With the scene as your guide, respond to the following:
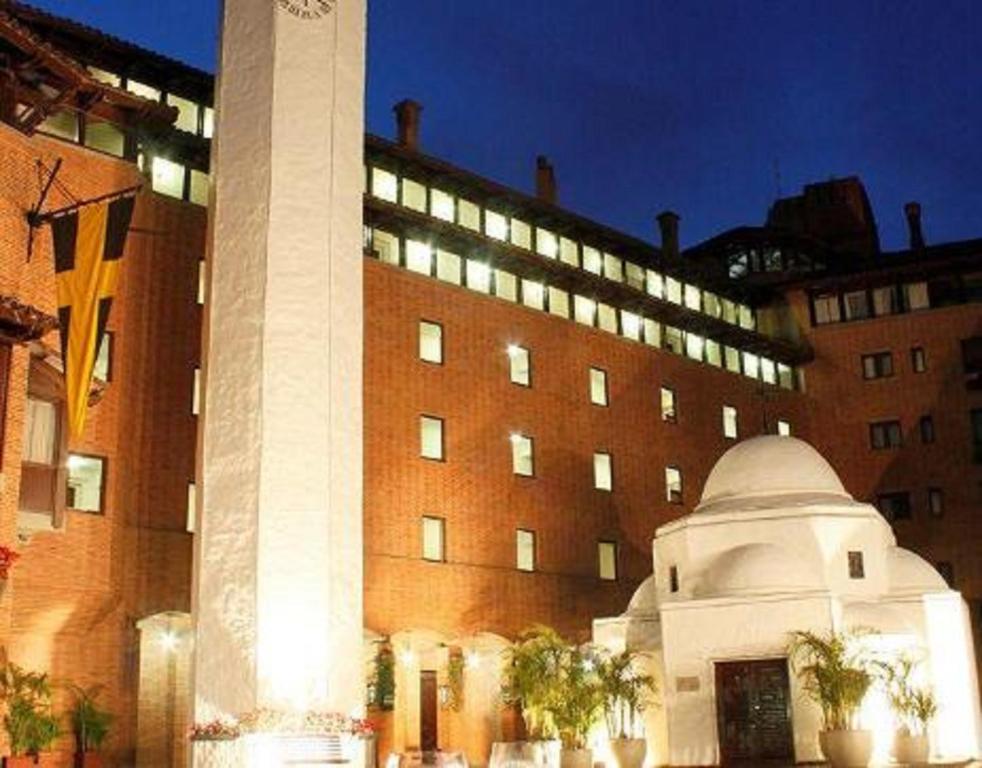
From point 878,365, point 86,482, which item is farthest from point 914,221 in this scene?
point 86,482

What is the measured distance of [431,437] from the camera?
37.6 m

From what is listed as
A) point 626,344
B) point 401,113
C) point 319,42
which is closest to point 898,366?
point 626,344

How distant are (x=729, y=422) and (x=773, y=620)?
1865cm

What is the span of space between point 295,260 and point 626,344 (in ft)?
81.0

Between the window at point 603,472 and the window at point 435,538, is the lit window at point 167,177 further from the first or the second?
the window at point 603,472

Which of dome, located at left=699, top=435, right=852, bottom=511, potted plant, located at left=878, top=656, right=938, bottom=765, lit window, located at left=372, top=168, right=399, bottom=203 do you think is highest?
lit window, located at left=372, top=168, right=399, bottom=203

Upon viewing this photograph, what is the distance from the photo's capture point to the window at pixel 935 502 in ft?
161

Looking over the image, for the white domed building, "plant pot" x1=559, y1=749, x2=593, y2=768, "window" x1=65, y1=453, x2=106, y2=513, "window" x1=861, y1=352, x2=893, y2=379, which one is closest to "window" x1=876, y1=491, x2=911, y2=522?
"window" x1=861, y1=352, x2=893, y2=379

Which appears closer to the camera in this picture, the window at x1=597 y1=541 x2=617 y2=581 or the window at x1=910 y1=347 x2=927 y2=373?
the window at x1=597 y1=541 x2=617 y2=581

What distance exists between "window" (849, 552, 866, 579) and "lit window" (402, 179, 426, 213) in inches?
645

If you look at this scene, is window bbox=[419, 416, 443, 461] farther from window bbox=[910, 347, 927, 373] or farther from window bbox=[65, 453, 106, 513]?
window bbox=[910, 347, 927, 373]

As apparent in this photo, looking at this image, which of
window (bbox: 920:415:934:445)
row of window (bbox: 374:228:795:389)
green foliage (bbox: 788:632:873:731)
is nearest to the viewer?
green foliage (bbox: 788:632:873:731)

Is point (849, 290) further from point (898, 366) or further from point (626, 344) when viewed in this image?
point (626, 344)

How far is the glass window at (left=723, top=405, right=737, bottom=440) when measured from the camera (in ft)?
161
